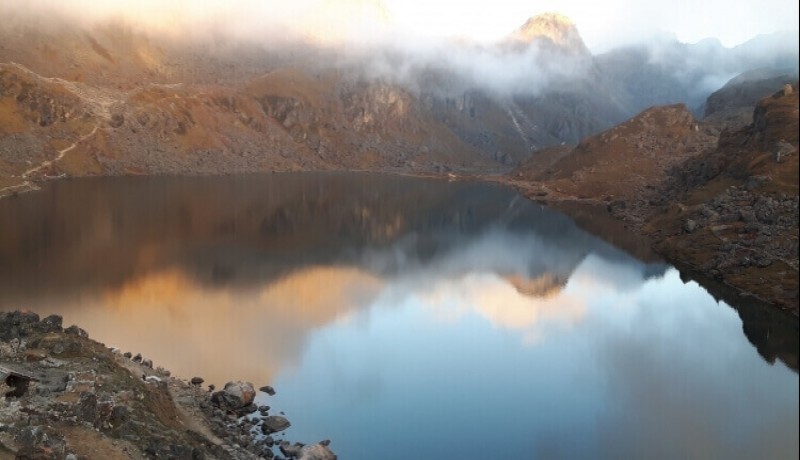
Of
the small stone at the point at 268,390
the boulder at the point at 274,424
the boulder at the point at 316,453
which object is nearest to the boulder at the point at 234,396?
the small stone at the point at 268,390

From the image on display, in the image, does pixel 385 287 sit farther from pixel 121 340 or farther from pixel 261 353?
pixel 121 340

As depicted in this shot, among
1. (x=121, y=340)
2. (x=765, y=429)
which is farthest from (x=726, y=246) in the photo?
(x=121, y=340)

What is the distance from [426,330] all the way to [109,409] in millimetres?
29022

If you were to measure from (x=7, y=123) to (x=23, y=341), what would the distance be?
155 metres

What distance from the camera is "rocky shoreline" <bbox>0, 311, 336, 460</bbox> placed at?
25781 mm


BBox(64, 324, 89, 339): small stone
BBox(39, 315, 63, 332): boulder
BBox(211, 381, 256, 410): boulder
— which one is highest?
BBox(39, 315, 63, 332): boulder

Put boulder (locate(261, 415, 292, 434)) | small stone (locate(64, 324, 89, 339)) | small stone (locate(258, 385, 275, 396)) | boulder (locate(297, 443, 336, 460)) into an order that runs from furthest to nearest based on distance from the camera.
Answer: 1. small stone (locate(64, 324, 89, 339))
2. small stone (locate(258, 385, 275, 396))
3. boulder (locate(261, 415, 292, 434))
4. boulder (locate(297, 443, 336, 460))

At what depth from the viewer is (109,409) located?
93.9 ft

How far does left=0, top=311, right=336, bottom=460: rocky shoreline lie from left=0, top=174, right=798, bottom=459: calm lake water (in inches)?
91.8

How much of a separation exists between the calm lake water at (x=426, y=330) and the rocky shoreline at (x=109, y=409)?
233 centimetres

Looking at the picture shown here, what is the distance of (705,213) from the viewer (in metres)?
87.7

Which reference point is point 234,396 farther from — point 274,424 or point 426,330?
point 426,330

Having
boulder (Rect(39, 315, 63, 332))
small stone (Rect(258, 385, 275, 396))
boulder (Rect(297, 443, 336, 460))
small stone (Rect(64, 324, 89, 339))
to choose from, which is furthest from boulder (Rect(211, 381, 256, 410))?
boulder (Rect(39, 315, 63, 332))

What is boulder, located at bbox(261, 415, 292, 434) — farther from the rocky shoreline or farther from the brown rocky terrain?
the brown rocky terrain
